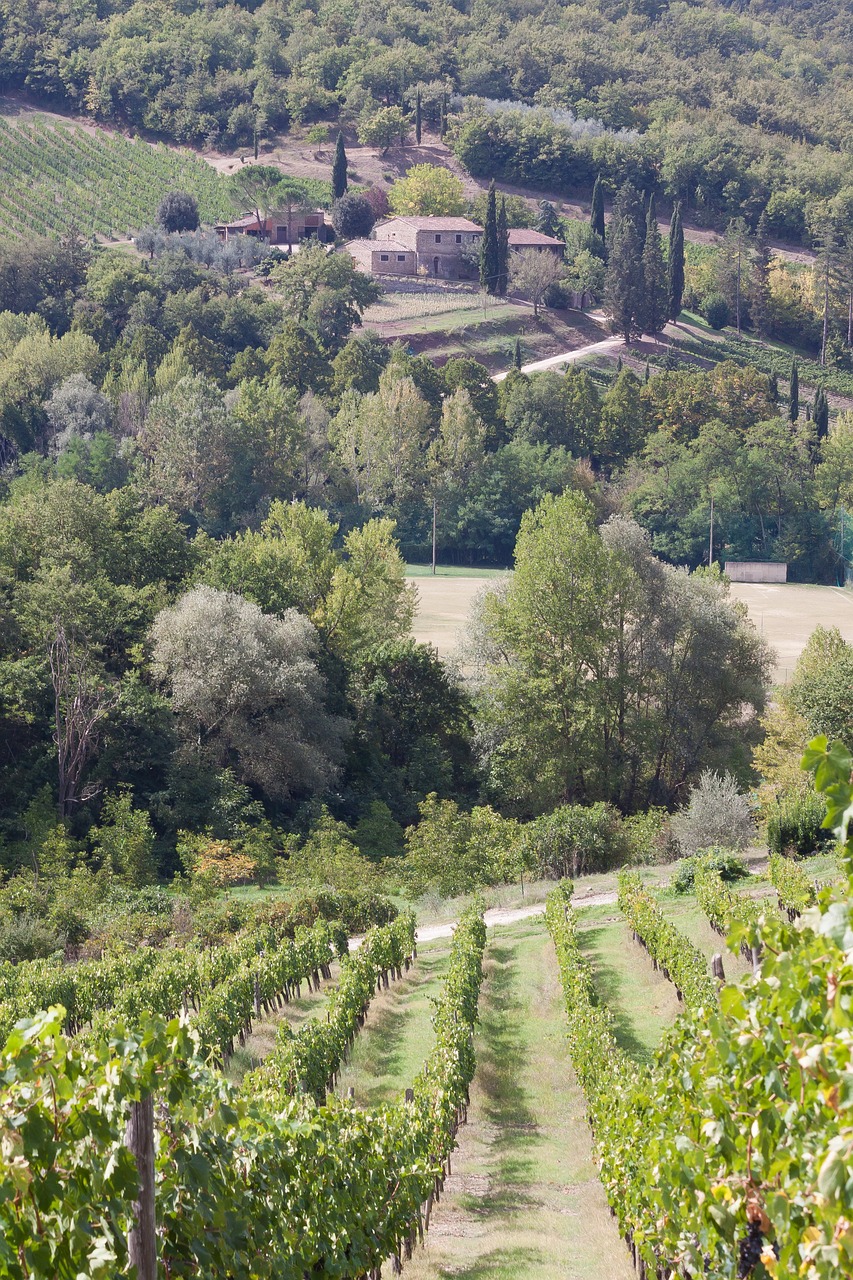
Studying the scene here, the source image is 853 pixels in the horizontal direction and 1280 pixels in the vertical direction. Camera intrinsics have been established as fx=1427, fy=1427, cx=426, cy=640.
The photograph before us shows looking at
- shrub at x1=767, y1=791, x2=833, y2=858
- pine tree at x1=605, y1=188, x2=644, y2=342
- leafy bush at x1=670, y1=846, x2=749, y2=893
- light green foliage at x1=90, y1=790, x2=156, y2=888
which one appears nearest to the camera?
leafy bush at x1=670, y1=846, x2=749, y2=893

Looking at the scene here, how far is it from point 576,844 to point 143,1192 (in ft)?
106

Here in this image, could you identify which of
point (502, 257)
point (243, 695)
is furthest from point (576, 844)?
point (502, 257)

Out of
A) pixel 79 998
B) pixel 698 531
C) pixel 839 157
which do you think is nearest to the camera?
pixel 79 998

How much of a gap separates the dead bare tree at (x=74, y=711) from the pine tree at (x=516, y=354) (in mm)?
74359

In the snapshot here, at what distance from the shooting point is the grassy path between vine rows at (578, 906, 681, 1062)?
20.5m

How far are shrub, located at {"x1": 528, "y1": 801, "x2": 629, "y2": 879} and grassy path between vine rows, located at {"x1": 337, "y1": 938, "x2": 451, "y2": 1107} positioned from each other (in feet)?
37.3

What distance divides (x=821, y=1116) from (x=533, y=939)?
23.7 meters

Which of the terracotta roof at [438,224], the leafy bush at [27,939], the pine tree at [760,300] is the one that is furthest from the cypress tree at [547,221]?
the leafy bush at [27,939]

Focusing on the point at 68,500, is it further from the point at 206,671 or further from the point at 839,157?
the point at 839,157

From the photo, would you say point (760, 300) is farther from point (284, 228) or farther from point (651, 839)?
point (651, 839)

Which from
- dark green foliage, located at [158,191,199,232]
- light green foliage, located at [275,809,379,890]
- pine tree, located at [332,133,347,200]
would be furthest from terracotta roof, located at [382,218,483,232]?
light green foliage, located at [275,809,379,890]

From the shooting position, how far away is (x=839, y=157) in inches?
6914

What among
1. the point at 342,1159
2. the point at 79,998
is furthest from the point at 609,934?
the point at 342,1159

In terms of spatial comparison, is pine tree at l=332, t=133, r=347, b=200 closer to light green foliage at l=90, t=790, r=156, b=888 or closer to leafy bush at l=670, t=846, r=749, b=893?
light green foliage at l=90, t=790, r=156, b=888
